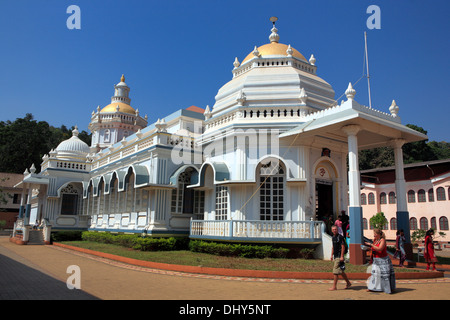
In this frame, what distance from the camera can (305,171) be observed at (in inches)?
592

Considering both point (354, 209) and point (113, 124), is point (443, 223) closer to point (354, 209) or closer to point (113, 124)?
point (354, 209)

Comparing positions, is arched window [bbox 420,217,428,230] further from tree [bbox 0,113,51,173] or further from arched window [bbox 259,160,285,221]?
tree [bbox 0,113,51,173]

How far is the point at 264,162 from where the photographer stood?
50.6 ft

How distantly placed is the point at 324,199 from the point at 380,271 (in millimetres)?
8313

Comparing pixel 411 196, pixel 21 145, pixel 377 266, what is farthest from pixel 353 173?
pixel 21 145

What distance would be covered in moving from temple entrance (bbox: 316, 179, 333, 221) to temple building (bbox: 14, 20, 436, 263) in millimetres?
46

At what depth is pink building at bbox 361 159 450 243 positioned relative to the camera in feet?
104

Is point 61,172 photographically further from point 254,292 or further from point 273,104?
point 254,292

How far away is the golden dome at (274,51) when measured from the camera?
741 inches

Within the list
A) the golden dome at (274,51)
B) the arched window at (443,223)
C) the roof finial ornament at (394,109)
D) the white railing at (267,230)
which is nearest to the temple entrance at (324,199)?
the white railing at (267,230)

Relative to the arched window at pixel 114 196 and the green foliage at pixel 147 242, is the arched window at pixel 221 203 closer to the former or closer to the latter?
the green foliage at pixel 147 242

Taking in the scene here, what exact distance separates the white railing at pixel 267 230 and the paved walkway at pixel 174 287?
4192mm
